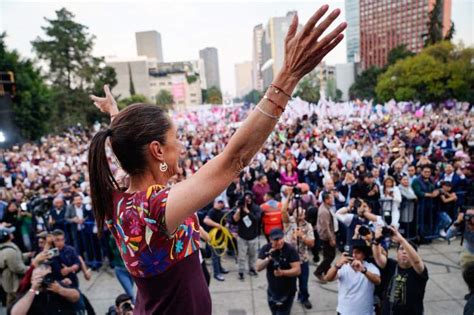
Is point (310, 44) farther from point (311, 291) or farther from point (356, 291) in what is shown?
point (311, 291)

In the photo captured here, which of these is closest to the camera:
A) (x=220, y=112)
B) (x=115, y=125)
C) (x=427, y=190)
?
(x=115, y=125)

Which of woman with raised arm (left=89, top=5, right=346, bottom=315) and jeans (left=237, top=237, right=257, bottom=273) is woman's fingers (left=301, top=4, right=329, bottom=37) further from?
jeans (left=237, top=237, right=257, bottom=273)

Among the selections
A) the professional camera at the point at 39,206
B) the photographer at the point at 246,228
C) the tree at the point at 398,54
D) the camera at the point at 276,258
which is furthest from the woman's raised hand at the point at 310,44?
the tree at the point at 398,54

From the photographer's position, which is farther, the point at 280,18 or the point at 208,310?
the point at 280,18

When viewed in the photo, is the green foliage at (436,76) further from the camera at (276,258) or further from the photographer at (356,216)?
the camera at (276,258)

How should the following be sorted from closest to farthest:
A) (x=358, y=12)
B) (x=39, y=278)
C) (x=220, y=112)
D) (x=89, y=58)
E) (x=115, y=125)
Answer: (x=115, y=125) → (x=39, y=278) → (x=220, y=112) → (x=89, y=58) → (x=358, y=12)

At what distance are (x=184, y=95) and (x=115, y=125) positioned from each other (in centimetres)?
11602

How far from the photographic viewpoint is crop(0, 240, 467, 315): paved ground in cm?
522

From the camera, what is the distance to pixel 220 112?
3158 centimetres

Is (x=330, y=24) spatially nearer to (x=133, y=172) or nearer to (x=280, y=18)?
(x=133, y=172)

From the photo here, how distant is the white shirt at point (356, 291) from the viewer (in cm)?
380

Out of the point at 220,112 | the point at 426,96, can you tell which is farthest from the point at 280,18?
the point at 220,112

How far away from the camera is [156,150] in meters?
1.14

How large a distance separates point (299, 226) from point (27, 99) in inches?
1227
